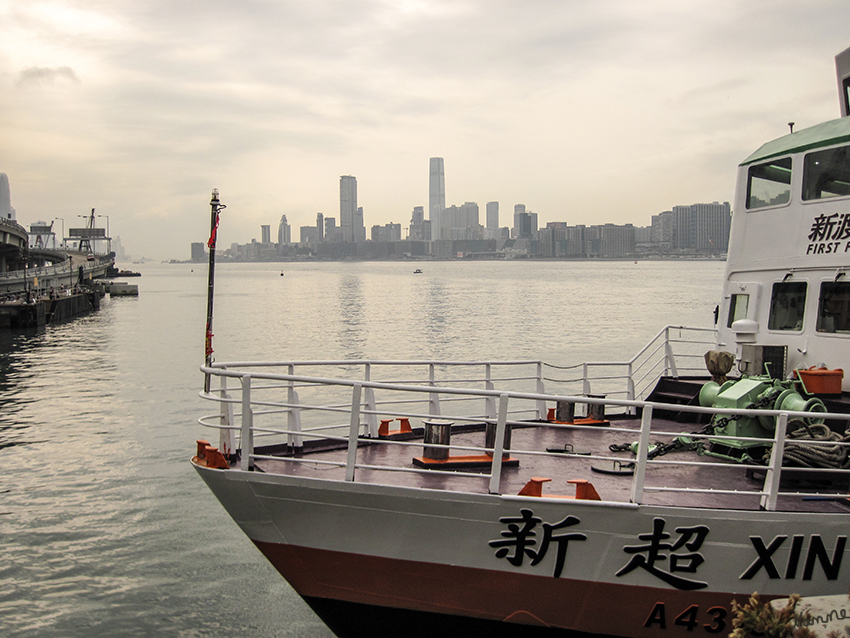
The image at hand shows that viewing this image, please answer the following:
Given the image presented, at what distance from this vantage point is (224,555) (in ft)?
42.4

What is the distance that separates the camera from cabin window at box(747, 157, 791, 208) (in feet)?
32.7

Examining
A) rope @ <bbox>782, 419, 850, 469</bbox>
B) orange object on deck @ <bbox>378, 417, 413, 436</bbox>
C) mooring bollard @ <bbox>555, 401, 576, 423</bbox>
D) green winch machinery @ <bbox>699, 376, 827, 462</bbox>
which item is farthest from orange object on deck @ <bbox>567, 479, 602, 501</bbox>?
mooring bollard @ <bbox>555, 401, 576, 423</bbox>

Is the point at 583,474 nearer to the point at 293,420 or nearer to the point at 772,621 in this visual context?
the point at 772,621

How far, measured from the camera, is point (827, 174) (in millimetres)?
9375

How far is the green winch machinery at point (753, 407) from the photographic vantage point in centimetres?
827

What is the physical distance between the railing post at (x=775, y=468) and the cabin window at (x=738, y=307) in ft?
13.6

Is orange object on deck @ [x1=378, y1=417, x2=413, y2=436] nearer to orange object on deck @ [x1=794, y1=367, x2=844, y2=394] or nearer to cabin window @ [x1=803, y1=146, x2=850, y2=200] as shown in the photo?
orange object on deck @ [x1=794, y1=367, x2=844, y2=394]

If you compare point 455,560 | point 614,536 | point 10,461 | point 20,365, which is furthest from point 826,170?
point 20,365

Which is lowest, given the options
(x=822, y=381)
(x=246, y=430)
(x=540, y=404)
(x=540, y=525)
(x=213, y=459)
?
(x=540, y=525)

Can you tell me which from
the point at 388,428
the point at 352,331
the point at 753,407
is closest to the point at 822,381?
the point at 753,407

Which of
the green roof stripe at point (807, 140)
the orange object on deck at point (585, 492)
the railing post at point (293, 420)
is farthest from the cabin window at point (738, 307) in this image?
the railing post at point (293, 420)

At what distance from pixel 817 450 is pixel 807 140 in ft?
14.6

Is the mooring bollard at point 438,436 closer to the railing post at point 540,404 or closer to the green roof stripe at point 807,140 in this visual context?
the railing post at point 540,404

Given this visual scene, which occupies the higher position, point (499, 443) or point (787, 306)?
point (787, 306)
